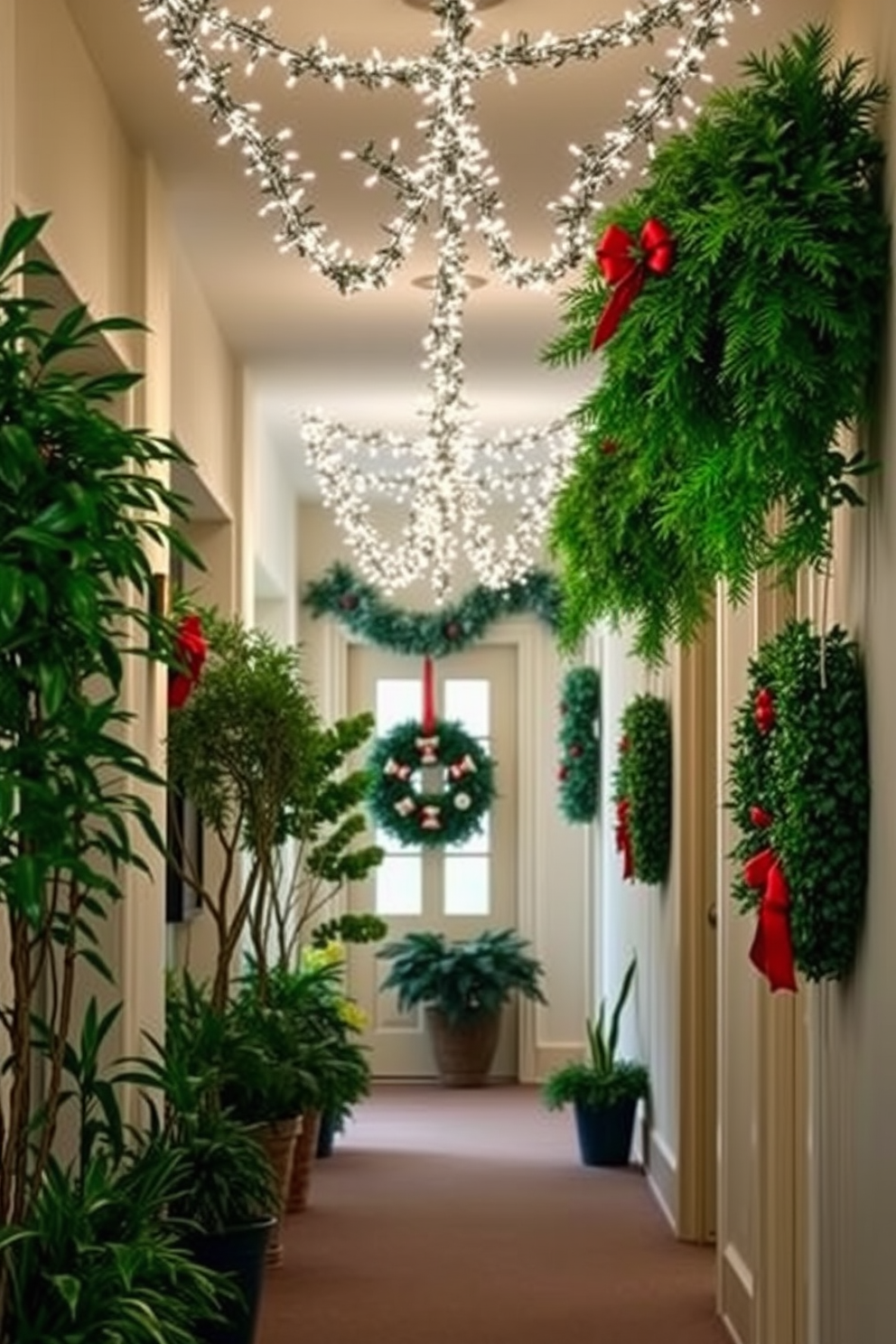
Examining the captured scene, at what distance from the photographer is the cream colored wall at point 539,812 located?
36.6 feet

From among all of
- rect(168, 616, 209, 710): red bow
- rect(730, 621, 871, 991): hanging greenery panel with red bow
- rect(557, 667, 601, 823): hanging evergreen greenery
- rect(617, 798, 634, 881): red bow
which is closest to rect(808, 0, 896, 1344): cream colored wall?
rect(730, 621, 871, 991): hanging greenery panel with red bow

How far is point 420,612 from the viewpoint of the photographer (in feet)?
37.0

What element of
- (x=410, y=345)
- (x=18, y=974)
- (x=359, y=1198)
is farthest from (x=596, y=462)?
(x=359, y=1198)

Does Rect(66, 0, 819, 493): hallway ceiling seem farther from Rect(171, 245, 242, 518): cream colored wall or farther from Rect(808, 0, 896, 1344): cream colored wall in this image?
Rect(808, 0, 896, 1344): cream colored wall

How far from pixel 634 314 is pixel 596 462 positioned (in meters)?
1.01

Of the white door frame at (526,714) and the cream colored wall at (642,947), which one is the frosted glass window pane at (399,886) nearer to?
the white door frame at (526,714)

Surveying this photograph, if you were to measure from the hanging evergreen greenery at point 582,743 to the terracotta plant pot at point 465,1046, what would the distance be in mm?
1126

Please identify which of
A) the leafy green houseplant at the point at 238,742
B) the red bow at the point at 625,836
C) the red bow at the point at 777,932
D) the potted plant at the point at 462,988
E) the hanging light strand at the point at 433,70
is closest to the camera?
the red bow at the point at 777,932

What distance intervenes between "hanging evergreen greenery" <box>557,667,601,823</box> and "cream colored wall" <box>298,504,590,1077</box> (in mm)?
624

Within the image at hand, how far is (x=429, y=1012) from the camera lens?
11.0 meters

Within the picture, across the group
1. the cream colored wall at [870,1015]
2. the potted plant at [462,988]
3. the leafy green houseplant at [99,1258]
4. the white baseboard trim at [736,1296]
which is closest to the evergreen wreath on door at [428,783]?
the potted plant at [462,988]

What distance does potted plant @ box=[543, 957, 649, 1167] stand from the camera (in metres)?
8.37

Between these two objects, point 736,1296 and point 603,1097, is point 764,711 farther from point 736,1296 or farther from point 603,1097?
point 603,1097

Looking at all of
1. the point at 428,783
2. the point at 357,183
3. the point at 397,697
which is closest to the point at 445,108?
the point at 357,183
